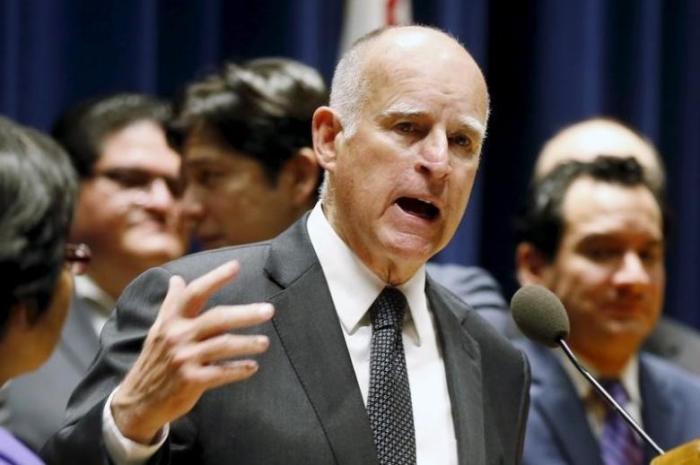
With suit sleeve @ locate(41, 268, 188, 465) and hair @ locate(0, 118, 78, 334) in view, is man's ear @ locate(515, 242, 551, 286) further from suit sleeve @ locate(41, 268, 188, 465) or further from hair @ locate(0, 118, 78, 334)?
hair @ locate(0, 118, 78, 334)

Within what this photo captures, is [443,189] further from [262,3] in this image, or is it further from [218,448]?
[262,3]

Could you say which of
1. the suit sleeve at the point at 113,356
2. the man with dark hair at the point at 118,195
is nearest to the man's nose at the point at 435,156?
the suit sleeve at the point at 113,356

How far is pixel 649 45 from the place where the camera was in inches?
150

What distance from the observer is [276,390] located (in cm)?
179

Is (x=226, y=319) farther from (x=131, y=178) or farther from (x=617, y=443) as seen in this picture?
(x=131, y=178)

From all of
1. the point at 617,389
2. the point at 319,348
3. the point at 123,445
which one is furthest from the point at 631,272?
the point at 123,445

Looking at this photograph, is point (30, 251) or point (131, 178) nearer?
point (30, 251)

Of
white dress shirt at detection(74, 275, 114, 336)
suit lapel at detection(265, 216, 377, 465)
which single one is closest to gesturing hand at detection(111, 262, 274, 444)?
suit lapel at detection(265, 216, 377, 465)

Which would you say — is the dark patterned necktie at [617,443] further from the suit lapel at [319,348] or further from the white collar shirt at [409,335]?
the suit lapel at [319,348]

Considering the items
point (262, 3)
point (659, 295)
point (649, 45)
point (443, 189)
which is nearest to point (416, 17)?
point (262, 3)

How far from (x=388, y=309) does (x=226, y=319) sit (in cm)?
42

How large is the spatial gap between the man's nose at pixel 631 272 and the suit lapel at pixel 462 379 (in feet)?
2.78

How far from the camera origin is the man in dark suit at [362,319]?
176 centimetres

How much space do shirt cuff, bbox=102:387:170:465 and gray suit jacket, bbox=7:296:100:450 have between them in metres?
0.86
